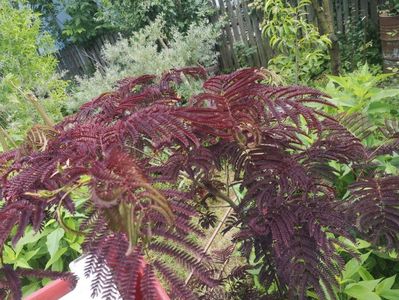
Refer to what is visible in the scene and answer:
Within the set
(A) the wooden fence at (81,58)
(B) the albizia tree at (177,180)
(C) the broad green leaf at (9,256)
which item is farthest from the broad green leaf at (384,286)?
(A) the wooden fence at (81,58)

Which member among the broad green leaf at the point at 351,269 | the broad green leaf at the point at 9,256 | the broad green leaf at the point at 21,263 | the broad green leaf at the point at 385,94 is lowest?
the broad green leaf at the point at 351,269

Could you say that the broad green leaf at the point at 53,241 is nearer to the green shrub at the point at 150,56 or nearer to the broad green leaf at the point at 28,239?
the broad green leaf at the point at 28,239

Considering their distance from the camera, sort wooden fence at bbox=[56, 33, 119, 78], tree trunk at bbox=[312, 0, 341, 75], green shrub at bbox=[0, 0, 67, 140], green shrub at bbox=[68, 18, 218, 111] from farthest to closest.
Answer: wooden fence at bbox=[56, 33, 119, 78], green shrub at bbox=[68, 18, 218, 111], green shrub at bbox=[0, 0, 67, 140], tree trunk at bbox=[312, 0, 341, 75]

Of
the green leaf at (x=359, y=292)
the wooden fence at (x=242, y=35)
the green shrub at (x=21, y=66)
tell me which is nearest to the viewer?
the green leaf at (x=359, y=292)

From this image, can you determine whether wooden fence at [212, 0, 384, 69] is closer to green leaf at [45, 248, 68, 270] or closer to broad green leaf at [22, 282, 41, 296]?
green leaf at [45, 248, 68, 270]

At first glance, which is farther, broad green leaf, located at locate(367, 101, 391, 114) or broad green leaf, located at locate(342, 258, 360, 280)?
broad green leaf, located at locate(367, 101, 391, 114)

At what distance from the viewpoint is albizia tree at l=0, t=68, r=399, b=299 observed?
60 centimetres

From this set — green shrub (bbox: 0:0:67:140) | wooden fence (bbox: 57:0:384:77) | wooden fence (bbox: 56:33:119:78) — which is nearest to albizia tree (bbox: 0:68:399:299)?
green shrub (bbox: 0:0:67:140)

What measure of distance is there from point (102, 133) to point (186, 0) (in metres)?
6.40

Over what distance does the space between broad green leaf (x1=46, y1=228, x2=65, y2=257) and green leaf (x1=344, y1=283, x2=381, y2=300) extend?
1.66 m

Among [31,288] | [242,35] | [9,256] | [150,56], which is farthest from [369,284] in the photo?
[242,35]

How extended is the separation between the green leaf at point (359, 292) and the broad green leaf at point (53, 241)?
5.43ft

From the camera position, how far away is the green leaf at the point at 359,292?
1.50 meters

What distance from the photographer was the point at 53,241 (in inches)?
91.3
